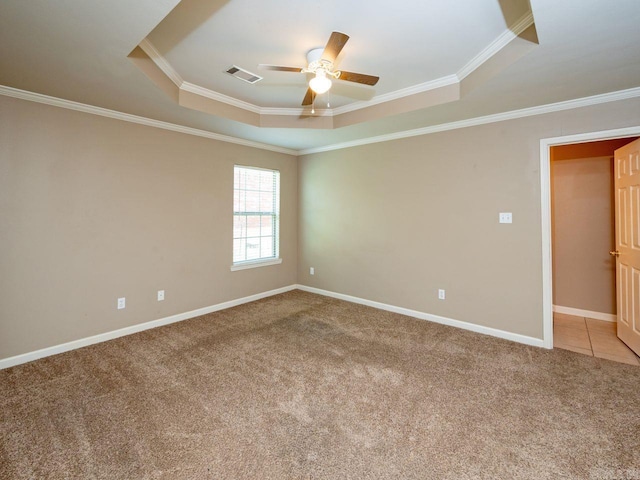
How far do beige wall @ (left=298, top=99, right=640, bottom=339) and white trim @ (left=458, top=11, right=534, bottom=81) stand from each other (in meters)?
0.96

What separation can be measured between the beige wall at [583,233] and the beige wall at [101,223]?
471 cm

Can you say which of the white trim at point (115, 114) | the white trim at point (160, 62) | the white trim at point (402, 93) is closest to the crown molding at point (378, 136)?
the white trim at point (115, 114)

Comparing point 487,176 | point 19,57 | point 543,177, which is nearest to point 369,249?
point 487,176

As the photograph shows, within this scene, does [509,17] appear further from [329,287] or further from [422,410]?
[329,287]

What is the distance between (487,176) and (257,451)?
3.49 meters

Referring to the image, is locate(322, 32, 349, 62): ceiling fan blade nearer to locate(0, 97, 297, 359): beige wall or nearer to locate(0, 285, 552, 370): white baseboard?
locate(0, 97, 297, 359): beige wall

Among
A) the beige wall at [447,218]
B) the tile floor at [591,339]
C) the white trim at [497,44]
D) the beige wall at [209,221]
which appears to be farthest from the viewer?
the beige wall at [447,218]

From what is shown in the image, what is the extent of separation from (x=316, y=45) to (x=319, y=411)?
2.81 meters

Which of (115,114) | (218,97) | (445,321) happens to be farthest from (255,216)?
(445,321)

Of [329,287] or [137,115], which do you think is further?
[329,287]

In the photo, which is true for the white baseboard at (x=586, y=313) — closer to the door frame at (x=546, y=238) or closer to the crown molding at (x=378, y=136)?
the door frame at (x=546, y=238)

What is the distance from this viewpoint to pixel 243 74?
2.85 metres

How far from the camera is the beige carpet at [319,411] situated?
1650 mm

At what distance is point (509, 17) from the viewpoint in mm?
2010
